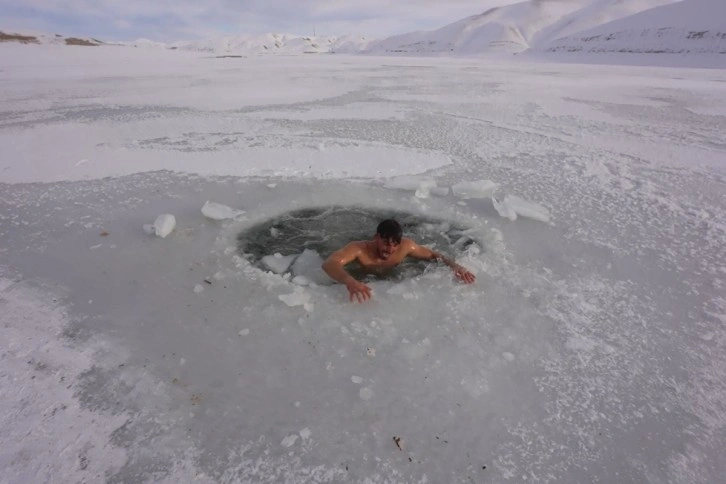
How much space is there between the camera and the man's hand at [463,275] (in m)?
2.41

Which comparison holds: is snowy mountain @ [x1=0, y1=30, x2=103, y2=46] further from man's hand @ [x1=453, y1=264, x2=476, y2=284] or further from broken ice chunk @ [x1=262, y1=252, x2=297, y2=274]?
man's hand @ [x1=453, y1=264, x2=476, y2=284]

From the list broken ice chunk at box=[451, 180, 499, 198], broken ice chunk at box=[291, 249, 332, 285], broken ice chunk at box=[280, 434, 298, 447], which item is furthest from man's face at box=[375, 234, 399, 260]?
broken ice chunk at box=[451, 180, 499, 198]

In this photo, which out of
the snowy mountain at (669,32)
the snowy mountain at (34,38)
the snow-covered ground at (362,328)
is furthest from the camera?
the snowy mountain at (669,32)

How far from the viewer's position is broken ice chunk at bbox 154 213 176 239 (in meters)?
2.84

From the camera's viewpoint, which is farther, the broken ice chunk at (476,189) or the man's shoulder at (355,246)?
the broken ice chunk at (476,189)

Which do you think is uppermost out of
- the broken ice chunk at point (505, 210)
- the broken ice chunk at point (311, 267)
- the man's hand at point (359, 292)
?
the broken ice chunk at point (505, 210)

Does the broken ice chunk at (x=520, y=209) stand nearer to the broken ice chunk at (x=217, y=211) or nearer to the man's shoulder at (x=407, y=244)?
the man's shoulder at (x=407, y=244)

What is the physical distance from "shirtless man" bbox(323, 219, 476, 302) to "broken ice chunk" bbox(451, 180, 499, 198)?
105 cm

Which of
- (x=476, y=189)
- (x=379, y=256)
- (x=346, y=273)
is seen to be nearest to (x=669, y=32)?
(x=476, y=189)

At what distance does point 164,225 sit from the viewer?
2842mm

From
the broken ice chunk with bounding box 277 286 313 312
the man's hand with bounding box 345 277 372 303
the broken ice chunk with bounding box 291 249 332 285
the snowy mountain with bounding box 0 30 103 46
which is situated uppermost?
the snowy mountain with bounding box 0 30 103 46

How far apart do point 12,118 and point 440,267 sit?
21.8 feet

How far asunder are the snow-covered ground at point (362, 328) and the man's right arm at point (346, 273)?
3.1 inches

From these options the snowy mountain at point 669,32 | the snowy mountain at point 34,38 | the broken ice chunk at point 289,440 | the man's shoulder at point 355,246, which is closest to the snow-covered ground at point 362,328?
the broken ice chunk at point 289,440
